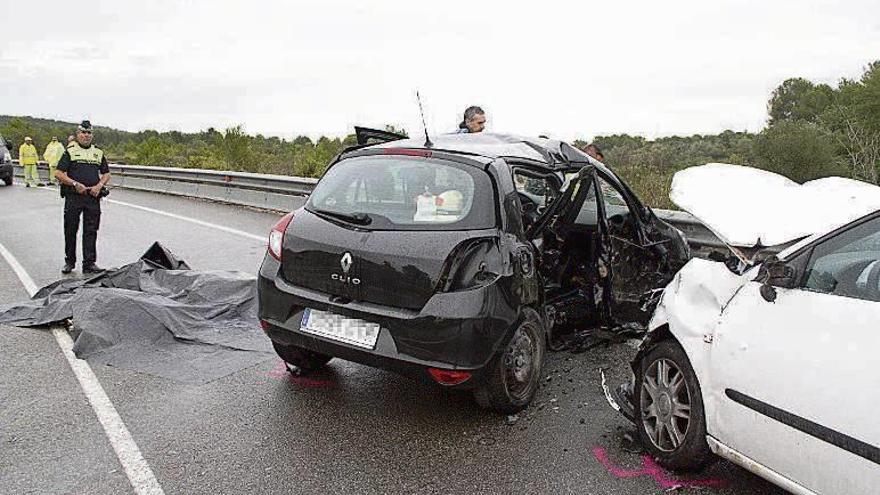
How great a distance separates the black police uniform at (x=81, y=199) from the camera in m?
8.58

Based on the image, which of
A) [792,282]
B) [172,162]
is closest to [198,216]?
[792,282]

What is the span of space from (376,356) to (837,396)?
7.34 feet

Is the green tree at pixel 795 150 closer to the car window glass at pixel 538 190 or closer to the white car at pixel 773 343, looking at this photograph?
the car window glass at pixel 538 190

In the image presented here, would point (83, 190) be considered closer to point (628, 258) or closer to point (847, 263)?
point (628, 258)

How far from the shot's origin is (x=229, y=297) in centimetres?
656

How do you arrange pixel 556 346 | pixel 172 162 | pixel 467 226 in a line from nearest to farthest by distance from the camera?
pixel 467 226 < pixel 556 346 < pixel 172 162

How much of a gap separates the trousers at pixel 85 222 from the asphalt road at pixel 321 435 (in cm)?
309

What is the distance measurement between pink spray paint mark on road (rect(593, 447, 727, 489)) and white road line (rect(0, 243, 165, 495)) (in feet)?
7.16

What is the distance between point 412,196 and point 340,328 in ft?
2.86

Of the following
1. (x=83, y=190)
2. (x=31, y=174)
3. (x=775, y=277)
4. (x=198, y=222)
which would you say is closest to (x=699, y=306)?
(x=775, y=277)

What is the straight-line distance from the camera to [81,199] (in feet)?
28.3

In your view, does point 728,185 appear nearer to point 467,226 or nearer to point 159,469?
point 467,226

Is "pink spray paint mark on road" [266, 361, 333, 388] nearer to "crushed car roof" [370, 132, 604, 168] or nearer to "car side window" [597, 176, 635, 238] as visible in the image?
"crushed car roof" [370, 132, 604, 168]

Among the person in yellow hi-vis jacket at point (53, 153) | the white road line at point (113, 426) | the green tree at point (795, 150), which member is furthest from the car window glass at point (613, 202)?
the person in yellow hi-vis jacket at point (53, 153)
